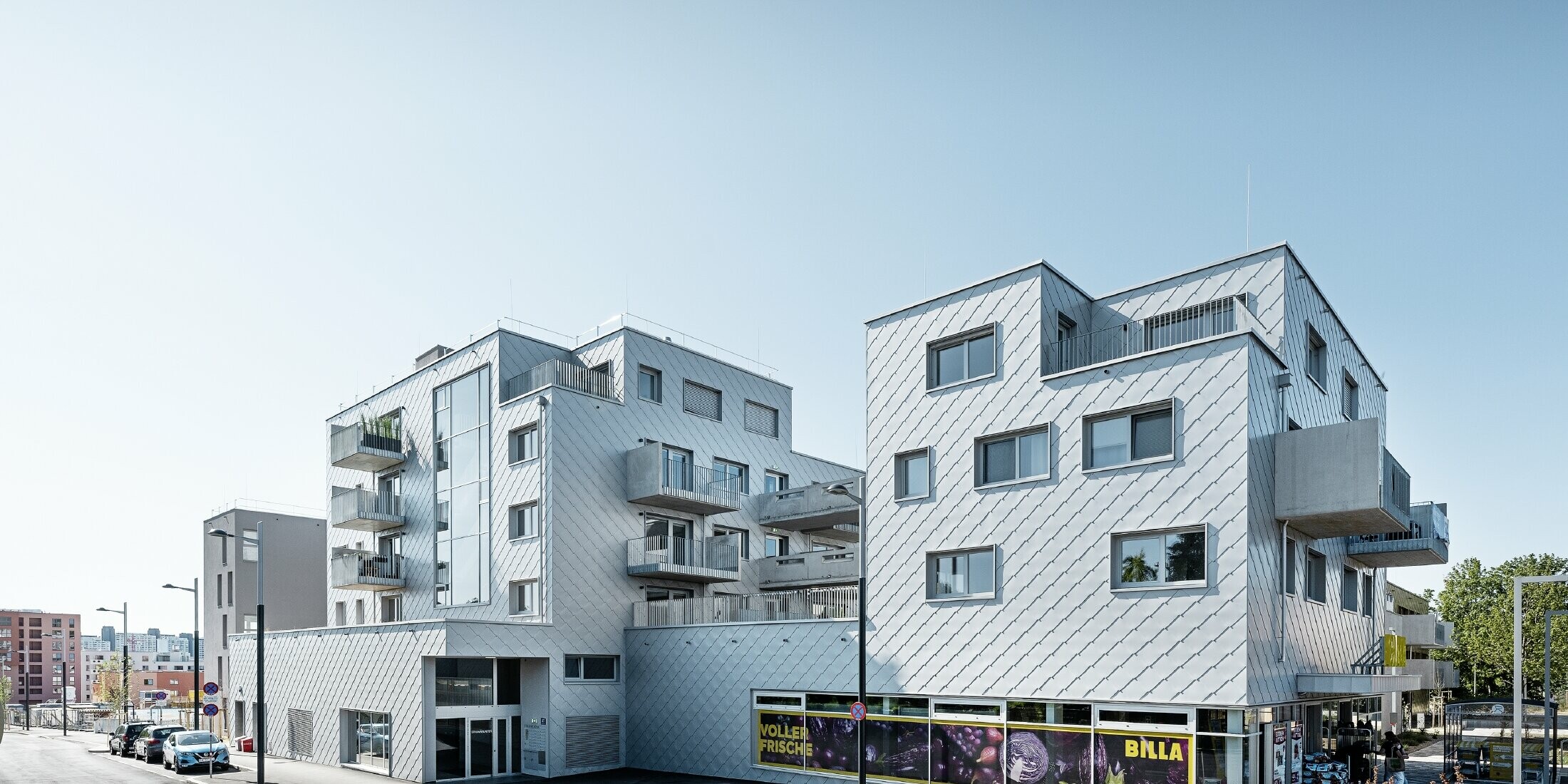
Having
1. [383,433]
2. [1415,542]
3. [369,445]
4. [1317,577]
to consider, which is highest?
[383,433]

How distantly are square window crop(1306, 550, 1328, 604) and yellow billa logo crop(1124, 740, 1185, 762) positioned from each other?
5.99m

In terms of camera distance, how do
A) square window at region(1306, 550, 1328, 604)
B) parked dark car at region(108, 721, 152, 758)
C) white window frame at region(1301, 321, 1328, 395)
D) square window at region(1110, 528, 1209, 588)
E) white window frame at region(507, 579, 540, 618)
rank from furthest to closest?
1. parked dark car at region(108, 721, 152, 758)
2. white window frame at region(507, 579, 540, 618)
3. white window frame at region(1301, 321, 1328, 395)
4. square window at region(1306, 550, 1328, 604)
5. square window at region(1110, 528, 1209, 588)

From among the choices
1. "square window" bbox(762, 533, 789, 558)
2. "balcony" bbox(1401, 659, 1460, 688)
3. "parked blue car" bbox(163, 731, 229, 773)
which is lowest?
"parked blue car" bbox(163, 731, 229, 773)

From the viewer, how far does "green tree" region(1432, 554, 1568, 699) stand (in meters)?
57.1

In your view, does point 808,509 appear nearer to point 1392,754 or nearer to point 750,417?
point 750,417

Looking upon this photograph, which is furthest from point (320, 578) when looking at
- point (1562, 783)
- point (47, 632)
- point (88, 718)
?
point (47, 632)

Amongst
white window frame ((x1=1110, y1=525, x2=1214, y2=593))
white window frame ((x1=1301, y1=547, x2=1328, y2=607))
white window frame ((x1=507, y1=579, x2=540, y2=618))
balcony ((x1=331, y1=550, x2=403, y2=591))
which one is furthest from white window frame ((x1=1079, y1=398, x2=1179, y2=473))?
balcony ((x1=331, y1=550, x2=403, y2=591))

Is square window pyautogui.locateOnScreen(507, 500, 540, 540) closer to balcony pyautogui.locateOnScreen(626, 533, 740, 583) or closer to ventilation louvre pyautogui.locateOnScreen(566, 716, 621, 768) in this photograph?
balcony pyautogui.locateOnScreen(626, 533, 740, 583)

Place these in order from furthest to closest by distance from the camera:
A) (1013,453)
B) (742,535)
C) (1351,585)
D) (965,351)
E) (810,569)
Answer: (742,535) < (810,569) < (1351,585) < (965,351) < (1013,453)

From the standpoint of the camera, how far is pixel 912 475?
26.9 metres

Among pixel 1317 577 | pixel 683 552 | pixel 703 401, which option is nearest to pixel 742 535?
pixel 683 552

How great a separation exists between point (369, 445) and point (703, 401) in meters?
12.0

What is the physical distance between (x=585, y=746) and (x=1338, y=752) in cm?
2062

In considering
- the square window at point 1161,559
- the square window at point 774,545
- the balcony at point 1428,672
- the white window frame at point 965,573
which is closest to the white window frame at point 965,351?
the white window frame at point 965,573
